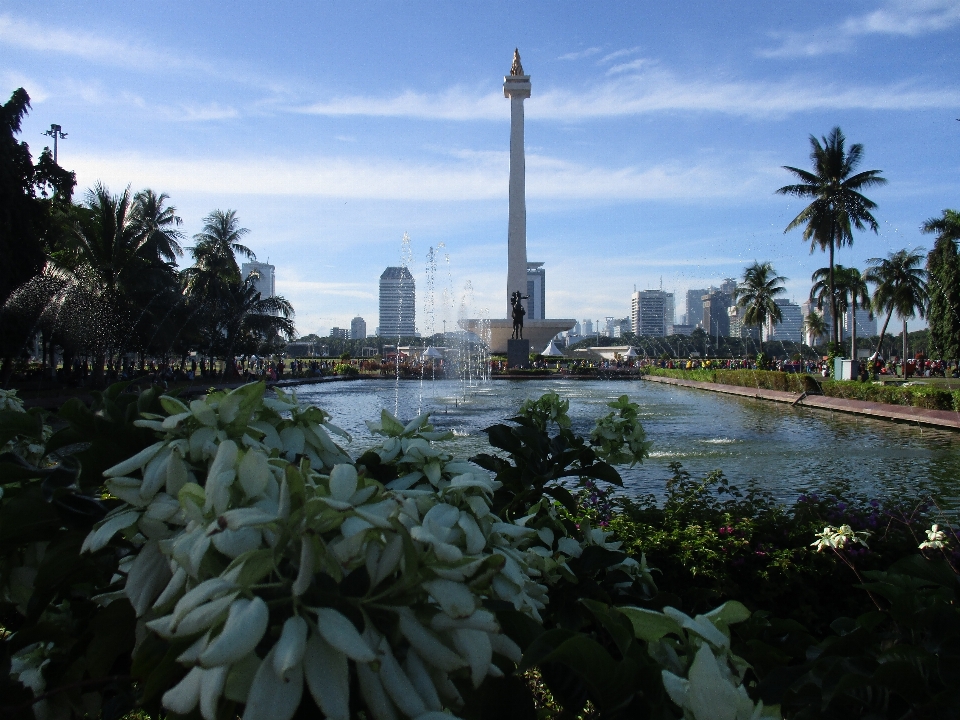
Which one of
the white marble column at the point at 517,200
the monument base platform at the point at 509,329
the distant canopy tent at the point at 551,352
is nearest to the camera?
the white marble column at the point at 517,200

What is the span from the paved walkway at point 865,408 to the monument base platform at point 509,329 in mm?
25944

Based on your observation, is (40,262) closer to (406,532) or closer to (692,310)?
(406,532)

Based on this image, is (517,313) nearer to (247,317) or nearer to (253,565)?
(247,317)

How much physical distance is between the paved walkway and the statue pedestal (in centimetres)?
1682

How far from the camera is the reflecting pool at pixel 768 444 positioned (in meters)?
8.02

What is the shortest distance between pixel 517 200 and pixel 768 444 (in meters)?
38.1

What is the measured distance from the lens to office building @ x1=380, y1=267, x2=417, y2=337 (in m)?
95.3

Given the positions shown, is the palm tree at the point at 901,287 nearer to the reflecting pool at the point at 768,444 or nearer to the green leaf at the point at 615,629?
the reflecting pool at the point at 768,444

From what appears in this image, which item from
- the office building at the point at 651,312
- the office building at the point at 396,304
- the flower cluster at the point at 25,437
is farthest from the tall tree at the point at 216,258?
the office building at the point at 651,312

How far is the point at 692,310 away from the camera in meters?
191

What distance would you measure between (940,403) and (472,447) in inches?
424

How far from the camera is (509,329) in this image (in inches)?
2018

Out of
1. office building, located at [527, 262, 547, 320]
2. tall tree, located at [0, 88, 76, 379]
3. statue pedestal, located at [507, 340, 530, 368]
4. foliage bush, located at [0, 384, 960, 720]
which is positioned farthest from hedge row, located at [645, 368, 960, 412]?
office building, located at [527, 262, 547, 320]

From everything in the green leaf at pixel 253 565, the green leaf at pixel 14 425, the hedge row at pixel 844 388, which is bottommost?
the hedge row at pixel 844 388
